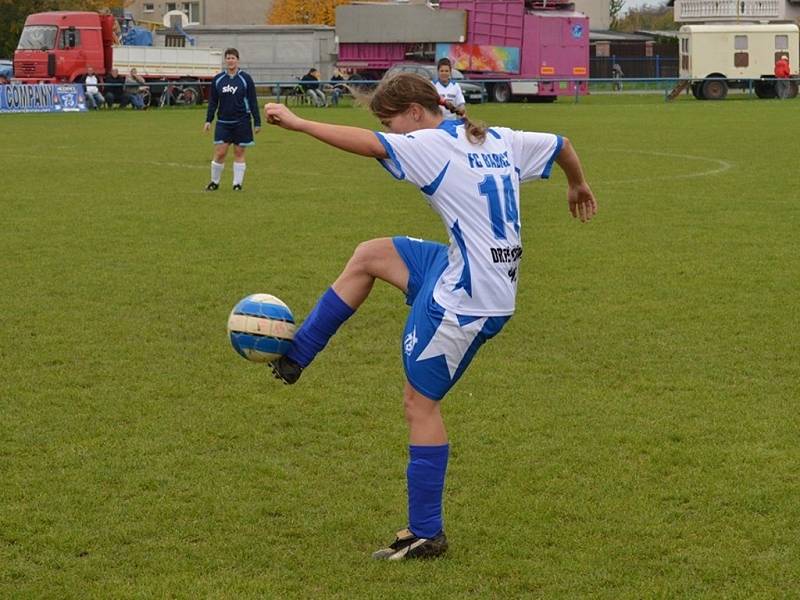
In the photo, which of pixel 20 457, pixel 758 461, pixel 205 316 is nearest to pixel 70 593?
pixel 20 457

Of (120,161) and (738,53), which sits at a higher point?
(738,53)

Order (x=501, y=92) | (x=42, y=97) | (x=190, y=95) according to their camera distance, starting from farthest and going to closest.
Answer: (x=501, y=92) → (x=190, y=95) → (x=42, y=97)

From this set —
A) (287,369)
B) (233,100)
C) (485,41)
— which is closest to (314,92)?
(485,41)

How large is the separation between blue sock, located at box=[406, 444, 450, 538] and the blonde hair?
1.24 metres

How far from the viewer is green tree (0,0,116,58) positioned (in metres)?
69.4

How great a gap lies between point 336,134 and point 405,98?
0.42m

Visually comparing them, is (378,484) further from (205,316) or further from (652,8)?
(652,8)

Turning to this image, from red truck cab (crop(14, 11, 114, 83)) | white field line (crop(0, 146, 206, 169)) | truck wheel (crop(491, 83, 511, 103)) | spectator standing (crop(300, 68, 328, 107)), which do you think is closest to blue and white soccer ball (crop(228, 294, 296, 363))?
white field line (crop(0, 146, 206, 169))

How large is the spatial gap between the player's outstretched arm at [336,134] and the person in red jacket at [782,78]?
46864 millimetres

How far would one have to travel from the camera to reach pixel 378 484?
617 cm

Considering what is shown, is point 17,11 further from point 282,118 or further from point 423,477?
point 423,477

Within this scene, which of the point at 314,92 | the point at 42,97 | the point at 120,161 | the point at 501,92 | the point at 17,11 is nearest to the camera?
the point at 120,161

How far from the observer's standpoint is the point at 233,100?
61.6 feet

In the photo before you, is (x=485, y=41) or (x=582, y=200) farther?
(x=485, y=41)
